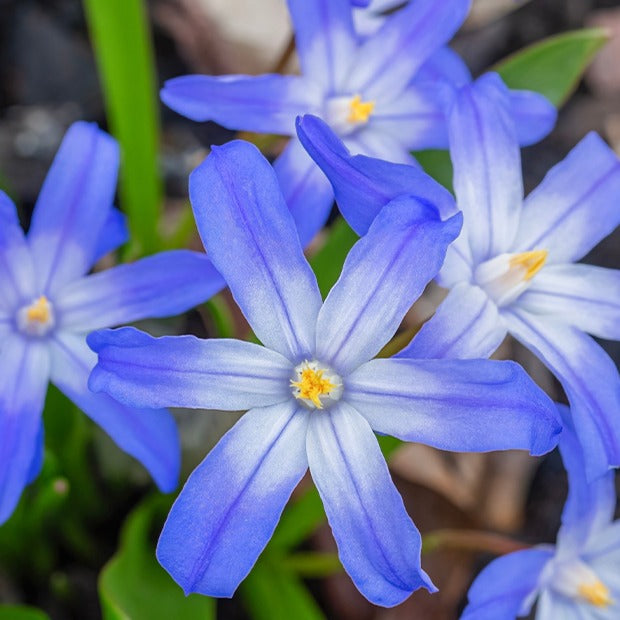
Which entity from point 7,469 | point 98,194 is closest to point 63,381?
point 7,469

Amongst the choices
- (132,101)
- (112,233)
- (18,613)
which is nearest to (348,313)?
(112,233)

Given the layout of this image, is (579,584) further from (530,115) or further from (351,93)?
(351,93)

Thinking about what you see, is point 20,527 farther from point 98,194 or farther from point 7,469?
point 98,194

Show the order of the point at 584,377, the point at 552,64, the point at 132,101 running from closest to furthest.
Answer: the point at 584,377, the point at 552,64, the point at 132,101

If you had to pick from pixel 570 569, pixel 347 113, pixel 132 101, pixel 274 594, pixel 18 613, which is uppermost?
pixel 347 113

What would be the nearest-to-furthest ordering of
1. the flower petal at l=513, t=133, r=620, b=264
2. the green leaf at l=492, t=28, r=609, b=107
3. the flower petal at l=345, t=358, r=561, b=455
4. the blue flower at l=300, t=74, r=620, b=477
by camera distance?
the flower petal at l=345, t=358, r=561, b=455 < the blue flower at l=300, t=74, r=620, b=477 < the flower petal at l=513, t=133, r=620, b=264 < the green leaf at l=492, t=28, r=609, b=107

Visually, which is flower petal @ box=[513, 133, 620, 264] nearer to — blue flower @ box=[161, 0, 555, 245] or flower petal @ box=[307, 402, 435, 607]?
blue flower @ box=[161, 0, 555, 245]

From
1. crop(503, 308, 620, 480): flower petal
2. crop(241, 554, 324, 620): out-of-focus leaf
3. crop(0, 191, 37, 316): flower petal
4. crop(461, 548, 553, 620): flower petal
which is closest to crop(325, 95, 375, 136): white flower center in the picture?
crop(503, 308, 620, 480): flower petal
